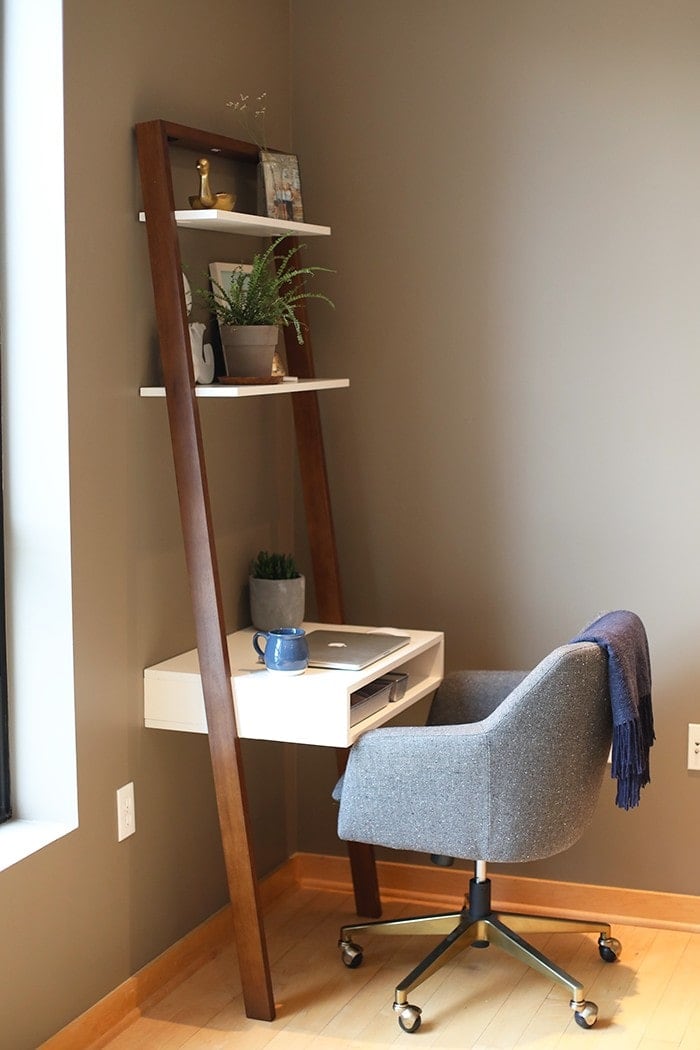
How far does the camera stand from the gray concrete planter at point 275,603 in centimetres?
321

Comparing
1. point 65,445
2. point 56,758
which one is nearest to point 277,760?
point 56,758

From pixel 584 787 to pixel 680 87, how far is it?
1.65 meters

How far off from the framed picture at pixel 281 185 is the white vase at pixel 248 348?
36 centimetres

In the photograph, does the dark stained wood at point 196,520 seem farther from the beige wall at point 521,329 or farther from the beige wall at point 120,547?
the beige wall at point 521,329

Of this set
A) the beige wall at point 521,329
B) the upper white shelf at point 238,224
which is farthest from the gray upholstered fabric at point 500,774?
the upper white shelf at point 238,224

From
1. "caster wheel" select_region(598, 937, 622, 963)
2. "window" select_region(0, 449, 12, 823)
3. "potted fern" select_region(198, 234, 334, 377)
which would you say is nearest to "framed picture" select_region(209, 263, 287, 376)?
"potted fern" select_region(198, 234, 334, 377)

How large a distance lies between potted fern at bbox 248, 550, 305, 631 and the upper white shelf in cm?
80

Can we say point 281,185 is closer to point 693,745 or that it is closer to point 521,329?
point 521,329

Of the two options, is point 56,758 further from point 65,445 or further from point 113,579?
point 65,445

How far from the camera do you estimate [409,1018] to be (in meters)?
2.73

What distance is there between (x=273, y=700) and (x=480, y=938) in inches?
29.7

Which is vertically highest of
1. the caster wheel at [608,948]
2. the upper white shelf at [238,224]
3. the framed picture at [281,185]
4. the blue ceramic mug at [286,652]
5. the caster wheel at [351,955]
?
the framed picture at [281,185]

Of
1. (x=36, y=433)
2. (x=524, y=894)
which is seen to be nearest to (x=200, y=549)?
(x=36, y=433)

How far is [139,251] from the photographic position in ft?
9.08
